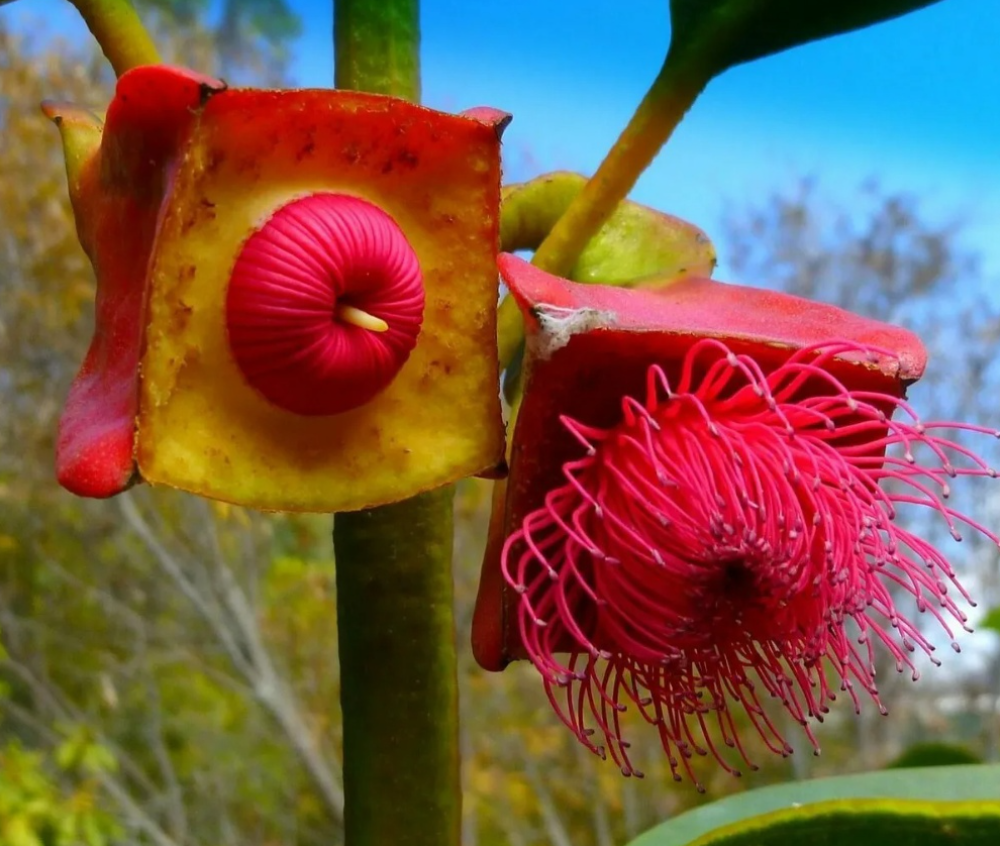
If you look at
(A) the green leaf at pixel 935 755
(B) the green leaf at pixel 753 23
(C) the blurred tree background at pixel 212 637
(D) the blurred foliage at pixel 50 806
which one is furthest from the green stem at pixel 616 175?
(C) the blurred tree background at pixel 212 637

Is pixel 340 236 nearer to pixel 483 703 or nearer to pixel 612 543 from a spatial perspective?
pixel 612 543

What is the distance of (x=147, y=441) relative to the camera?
365mm

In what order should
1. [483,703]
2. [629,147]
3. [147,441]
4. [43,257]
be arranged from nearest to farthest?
[147,441] < [629,147] < [43,257] < [483,703]

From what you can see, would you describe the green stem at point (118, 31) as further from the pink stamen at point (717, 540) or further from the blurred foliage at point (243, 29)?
Result: the blurred foliage at point (243, 29)

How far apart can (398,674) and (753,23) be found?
1.07 feet

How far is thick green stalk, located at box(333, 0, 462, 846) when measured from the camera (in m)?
0.44

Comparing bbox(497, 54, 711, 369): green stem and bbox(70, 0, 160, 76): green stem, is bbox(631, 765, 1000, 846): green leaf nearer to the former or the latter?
bbox(497, 54, 711, 369): green stem

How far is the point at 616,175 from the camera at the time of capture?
0.47 meters

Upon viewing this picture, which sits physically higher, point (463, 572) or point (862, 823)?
point (463, 572)

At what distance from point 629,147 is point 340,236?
0.51ft

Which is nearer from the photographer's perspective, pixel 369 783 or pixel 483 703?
pixel 369 783

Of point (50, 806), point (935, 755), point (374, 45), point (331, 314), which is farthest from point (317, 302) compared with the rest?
point (50, 806)

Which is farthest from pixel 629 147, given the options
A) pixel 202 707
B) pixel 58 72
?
pixel 202 707

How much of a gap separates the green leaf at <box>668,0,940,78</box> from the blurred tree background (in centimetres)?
267
